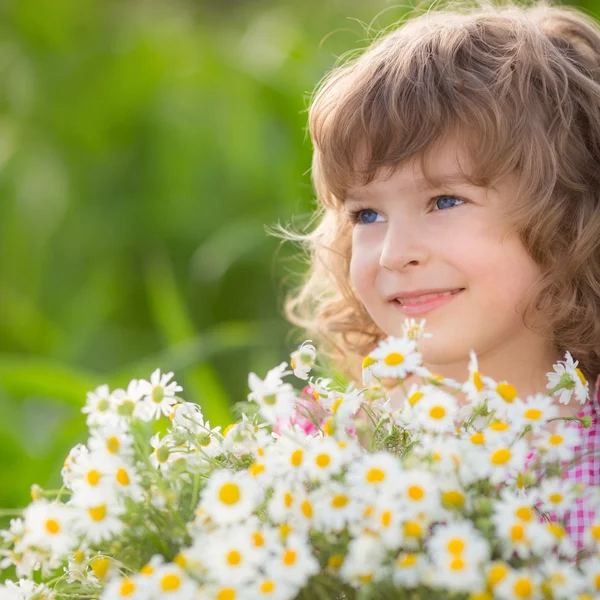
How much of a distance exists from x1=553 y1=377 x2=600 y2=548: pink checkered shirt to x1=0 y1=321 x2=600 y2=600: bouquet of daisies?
371mm

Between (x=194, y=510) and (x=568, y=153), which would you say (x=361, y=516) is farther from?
(x=568, y=153)

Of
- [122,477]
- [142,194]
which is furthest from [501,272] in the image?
[142,194]

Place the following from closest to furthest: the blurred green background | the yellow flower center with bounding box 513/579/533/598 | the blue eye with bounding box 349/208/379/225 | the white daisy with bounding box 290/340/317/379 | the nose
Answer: the yellow flower center with bounding box 513/579/533/598 < the white daisy with bounding box 290/340/317/379 < the nose < the blue eye with bounding box 349/208/379/225 < the blurred green background

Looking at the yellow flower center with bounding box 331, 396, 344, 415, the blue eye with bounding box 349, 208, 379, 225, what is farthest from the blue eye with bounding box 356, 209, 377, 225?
the yellow flower center with bounding box 331, 396, 344, 415

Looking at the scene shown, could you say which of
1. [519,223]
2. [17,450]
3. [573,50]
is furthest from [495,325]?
[17,450]

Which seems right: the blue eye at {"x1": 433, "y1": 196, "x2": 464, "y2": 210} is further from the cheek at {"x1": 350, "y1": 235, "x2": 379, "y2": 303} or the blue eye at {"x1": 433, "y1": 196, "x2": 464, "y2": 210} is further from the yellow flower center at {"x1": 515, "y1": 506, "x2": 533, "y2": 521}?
the yellow flower center at {"x1": 515, "y1": 506, "x2": 533, "y2": 521}

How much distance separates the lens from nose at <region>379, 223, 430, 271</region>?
3.50ft

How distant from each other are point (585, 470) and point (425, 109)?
0.48 meters

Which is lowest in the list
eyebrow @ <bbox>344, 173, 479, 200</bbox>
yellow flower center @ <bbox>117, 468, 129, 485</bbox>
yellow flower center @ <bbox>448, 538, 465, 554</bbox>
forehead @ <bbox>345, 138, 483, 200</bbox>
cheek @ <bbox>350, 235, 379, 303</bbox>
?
yellow flower center @ <bbox>448, 538, 465, 554</bbox>

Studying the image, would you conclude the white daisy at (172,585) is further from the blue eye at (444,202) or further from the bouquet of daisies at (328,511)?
the blue eye at (444,202)

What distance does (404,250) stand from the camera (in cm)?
107

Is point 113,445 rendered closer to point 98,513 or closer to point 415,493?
point 98,513

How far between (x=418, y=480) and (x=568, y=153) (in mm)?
643

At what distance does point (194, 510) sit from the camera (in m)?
0.73
